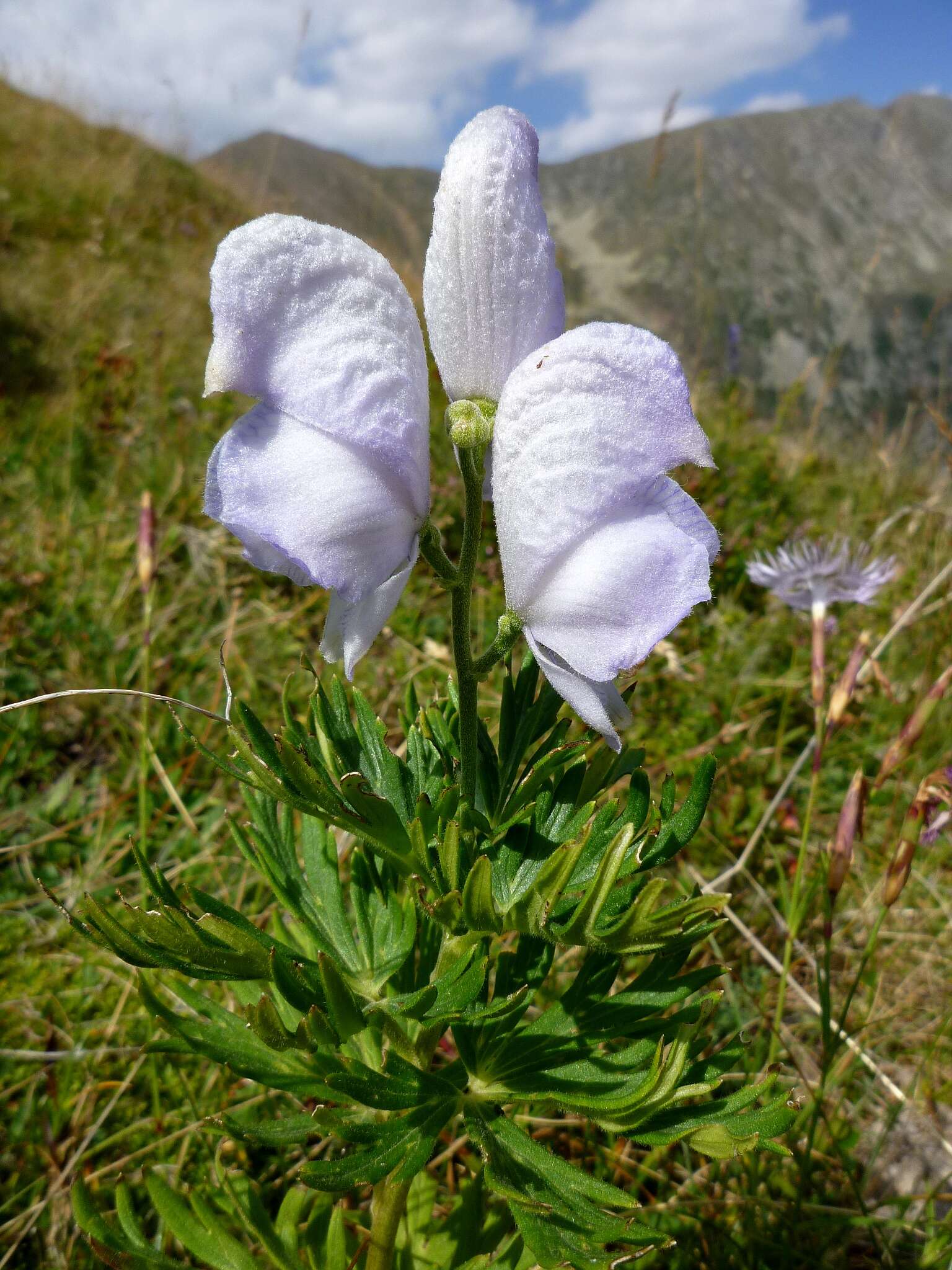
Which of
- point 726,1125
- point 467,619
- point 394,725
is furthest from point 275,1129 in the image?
point 394,725

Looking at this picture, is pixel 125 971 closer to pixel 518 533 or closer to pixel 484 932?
pixel 484 932

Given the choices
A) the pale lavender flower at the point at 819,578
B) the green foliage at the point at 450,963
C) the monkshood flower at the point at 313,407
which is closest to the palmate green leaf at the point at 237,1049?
the green foliage at the point at 450,963

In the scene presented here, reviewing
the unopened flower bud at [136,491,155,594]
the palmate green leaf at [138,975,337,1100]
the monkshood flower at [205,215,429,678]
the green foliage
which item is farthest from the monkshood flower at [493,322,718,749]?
the unopened flower bud at [136,491,155,594]

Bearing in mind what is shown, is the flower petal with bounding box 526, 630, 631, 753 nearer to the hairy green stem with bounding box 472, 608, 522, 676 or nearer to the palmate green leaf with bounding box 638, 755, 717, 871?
the hairy green stem with bounding box 472, 608, 522, 676

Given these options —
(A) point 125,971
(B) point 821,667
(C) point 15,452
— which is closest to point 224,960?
(A) point 125,971

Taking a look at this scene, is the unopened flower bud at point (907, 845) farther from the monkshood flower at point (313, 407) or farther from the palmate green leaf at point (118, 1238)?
the palmate green leaf at point (118, 1238)
